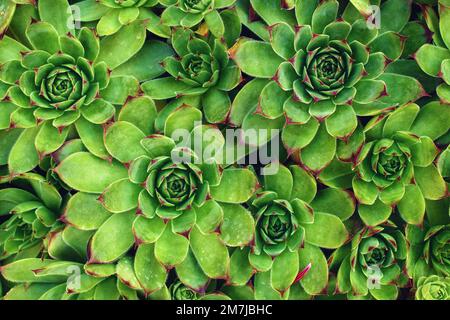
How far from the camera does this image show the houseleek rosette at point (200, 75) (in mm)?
1372

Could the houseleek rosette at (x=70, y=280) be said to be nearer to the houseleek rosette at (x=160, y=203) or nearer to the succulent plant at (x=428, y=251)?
the houseleek rosette at (x=160, y=203)

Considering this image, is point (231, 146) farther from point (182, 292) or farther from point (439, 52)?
point (439, 52)

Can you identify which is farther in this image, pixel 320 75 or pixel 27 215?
pixel 27 215

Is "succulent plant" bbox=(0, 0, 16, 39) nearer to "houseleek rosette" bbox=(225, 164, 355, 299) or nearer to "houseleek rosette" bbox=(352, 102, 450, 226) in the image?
"houseleek rosette" bbox=(225, 164, 355, 299)

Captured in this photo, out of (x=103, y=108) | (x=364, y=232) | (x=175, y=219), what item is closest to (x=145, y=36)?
(x=103, y=108)

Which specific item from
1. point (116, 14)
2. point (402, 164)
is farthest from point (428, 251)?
point (116, 14)

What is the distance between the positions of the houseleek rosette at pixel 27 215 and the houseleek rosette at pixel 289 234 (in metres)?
0.52

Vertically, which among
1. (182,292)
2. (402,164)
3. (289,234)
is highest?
(402,164)

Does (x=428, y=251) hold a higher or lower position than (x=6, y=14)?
lower

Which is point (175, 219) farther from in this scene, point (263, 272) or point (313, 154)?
point (313, 154)

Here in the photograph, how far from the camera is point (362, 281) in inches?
54.7

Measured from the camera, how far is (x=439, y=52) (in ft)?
4.30

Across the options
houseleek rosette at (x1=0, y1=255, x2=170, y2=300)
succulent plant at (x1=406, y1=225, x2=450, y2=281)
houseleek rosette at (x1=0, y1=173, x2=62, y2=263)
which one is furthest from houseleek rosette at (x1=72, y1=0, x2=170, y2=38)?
succulent plant at (x1=406, y1=225, x2=450, y2=281)

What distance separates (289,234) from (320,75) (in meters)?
0.41
